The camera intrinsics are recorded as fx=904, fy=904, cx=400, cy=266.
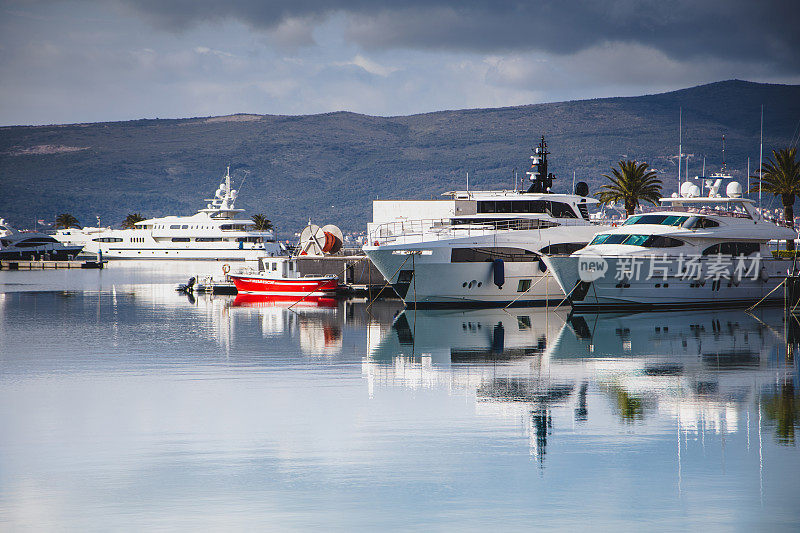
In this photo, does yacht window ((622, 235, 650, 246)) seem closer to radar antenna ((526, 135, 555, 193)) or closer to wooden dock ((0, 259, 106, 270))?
radar antenna ((526, 135, 555, 193))

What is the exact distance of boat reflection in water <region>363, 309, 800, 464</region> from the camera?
18.3 metres

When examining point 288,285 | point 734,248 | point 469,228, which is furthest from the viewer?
point 288,285

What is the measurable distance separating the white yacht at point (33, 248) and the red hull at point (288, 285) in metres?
75.7

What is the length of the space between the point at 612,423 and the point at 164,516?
9249mm

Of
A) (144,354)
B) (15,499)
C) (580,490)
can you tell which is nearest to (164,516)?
(15,499)

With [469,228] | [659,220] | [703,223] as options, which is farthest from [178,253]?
[703,223]

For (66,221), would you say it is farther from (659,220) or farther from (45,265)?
(659,220)

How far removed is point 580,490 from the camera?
1349 cm

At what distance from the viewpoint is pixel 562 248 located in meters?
43.8

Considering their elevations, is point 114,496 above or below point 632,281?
below

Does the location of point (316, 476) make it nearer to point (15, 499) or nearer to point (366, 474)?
point (366, 474)

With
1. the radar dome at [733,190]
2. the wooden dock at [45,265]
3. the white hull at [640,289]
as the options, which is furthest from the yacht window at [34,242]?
the radar dome at [733,190]

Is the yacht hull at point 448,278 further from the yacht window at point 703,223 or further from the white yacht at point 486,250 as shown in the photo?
the yacht window at point 703,223

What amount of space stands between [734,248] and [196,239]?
94.3 m
